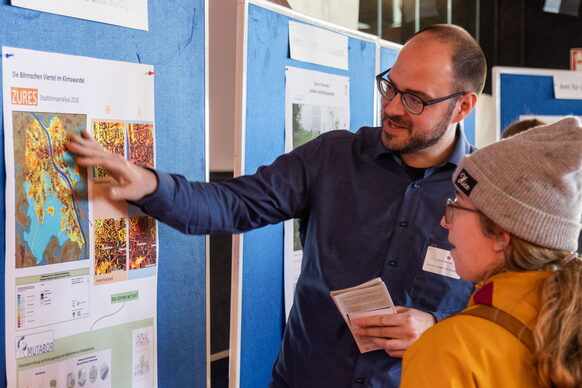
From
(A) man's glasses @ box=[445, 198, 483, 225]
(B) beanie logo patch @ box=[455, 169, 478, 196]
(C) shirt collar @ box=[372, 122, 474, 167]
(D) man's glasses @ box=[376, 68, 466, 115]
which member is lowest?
(A) man's glasses @ box=[445, 198, 483, 225]

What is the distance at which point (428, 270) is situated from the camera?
173cm

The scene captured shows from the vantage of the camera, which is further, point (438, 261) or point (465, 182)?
point (438, 261)

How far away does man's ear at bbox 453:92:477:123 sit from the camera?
6.11 ft

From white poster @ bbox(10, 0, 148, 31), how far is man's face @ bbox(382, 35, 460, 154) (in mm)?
718

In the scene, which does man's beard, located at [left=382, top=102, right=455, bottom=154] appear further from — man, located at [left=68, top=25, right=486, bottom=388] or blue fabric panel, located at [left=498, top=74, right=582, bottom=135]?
blue fabric panel, located at [left=498, top=74, right=582, bottom=135]

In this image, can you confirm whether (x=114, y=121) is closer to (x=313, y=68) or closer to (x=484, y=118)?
(x=313, y=68)

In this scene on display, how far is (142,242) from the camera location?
1664 millimetres

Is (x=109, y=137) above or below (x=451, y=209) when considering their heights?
above

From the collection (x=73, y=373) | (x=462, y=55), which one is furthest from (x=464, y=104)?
(x=73, y=373)

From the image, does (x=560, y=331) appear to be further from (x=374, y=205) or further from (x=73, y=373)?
(x=73, y=373)

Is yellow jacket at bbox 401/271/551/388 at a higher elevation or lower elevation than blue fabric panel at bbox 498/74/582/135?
lower

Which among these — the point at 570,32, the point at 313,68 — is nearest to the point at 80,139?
the point at 313,68

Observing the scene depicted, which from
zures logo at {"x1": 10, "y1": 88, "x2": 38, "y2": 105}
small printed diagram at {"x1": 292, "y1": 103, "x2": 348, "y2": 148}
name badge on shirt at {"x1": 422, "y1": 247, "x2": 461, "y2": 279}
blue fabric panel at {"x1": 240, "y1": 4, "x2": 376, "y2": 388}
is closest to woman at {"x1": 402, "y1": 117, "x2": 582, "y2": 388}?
name badge on shirt at {"x1": 422, "y1": 247, "x2": 461, "y2": 279}

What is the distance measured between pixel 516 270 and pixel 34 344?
1.07 m
